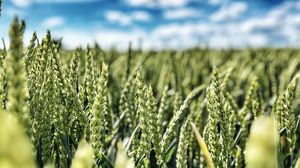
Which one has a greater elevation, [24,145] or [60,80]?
[60,80]

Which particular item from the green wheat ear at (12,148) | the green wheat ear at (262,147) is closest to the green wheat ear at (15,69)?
the green wheat ear at (12,148)

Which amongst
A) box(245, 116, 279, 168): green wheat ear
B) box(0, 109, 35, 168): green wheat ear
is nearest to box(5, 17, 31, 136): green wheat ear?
box(0, 109, 35, 168): green wheat ear

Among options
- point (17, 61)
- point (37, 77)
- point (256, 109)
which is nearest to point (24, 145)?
point (17, 61)

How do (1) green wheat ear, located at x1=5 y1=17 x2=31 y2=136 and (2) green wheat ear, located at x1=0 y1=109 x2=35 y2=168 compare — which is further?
(1) green wheat ear, located at x1=5 y1=17 x2=31 y2=136

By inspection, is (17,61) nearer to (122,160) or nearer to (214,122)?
(122,160)

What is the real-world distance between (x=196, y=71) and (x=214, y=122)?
2.86 metres

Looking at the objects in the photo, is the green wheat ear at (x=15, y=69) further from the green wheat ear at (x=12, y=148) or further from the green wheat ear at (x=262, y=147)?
the green wheat ear at (x=262, y=147)

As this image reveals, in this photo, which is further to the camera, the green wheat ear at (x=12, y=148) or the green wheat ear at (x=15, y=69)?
the green wheat ear at (x=15, y=69)

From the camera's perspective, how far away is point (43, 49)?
3.35ft

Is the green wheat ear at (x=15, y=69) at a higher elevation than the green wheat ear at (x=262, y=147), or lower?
higher

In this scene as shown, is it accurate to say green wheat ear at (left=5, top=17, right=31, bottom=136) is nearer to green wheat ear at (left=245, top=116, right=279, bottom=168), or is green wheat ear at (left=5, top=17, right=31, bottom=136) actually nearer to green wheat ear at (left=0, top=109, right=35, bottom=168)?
green wheat ear at (left=0, top=109, right=35, bottom=168)

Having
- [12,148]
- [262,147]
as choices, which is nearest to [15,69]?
[12,148]

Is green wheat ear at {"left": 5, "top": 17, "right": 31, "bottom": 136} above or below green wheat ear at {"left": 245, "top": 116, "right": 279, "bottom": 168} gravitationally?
above

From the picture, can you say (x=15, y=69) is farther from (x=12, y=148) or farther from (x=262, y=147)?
(x=262, y=147)
